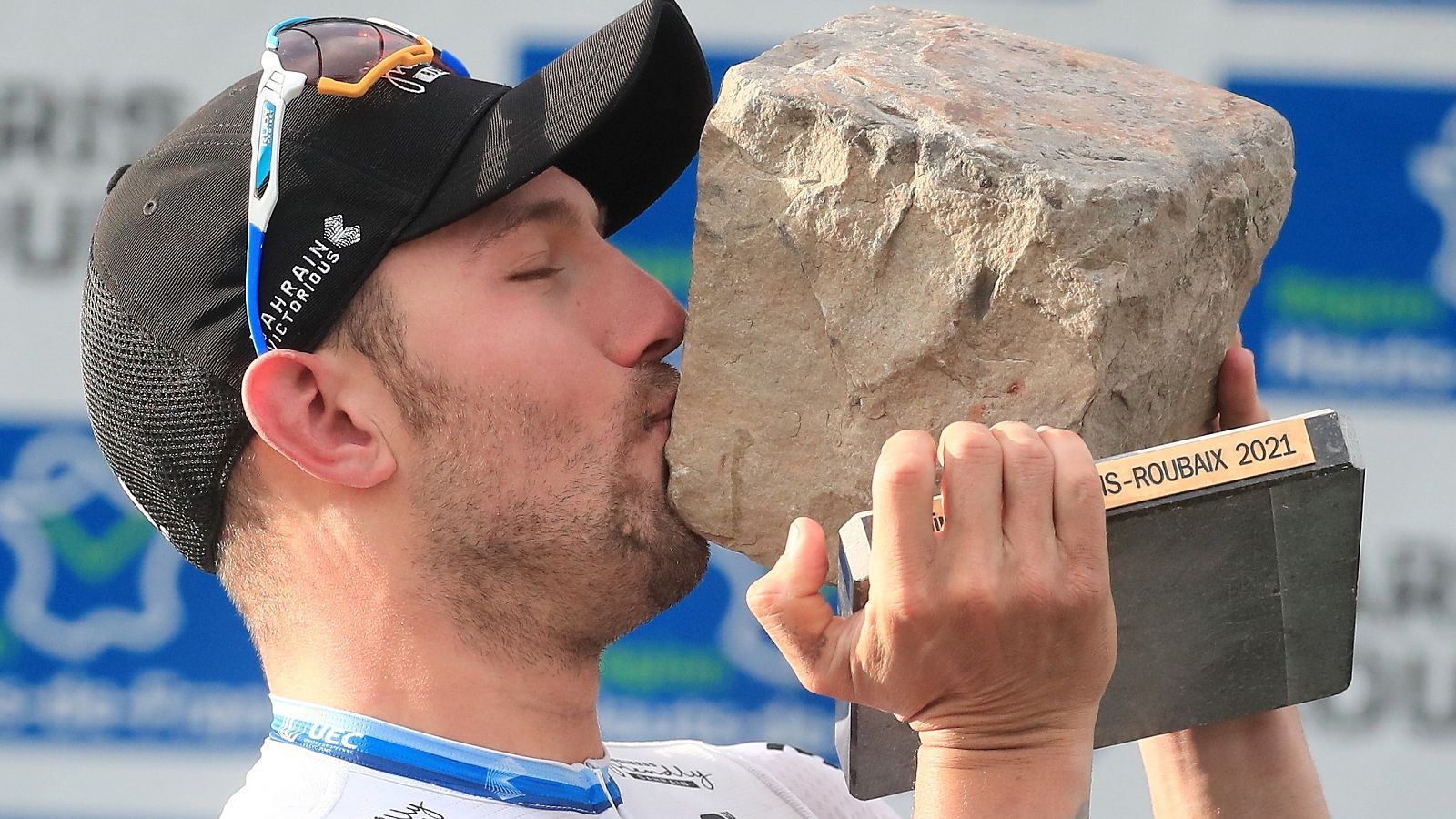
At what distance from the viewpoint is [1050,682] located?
41.4 inches

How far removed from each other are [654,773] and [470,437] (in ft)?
1.45

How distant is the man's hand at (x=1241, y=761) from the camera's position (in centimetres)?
137

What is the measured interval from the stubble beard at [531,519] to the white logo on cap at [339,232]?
139mm

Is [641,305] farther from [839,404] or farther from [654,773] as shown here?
[654,773]

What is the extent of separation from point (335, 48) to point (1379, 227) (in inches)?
77.3

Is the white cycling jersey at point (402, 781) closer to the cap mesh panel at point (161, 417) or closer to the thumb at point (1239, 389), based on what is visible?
the cap mesh panel at point (161, 417)

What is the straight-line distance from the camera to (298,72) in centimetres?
133

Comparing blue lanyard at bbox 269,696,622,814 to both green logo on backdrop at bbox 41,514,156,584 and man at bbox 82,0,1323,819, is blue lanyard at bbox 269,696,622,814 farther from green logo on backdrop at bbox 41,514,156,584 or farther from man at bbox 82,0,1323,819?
green logo on backdrop at bbox 41,514,156,584

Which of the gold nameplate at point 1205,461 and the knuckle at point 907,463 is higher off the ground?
the knuckle at point 907,463

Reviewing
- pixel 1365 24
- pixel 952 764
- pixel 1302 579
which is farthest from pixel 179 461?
pixel 1365 24

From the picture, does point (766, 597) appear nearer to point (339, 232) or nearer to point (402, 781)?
point (402, 781)

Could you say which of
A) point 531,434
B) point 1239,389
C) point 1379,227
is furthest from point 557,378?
point 1379,227

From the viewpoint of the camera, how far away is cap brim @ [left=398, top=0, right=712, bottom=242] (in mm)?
1306

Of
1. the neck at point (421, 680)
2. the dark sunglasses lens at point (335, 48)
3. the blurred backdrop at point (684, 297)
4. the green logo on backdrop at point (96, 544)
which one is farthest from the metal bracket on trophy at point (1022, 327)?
the green logo on backdrop at point (96, 544)
